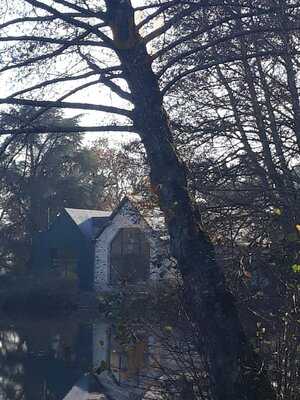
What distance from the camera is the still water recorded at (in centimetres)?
783

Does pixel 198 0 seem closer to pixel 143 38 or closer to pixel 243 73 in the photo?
pixel 143 38

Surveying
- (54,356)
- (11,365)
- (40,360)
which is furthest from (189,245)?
(54,356)

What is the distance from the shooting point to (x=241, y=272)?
680 centimetres

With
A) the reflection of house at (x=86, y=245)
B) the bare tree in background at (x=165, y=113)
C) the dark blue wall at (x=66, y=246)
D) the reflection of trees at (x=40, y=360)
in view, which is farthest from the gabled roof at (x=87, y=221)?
the bare tree in background at (x=165, y=113)

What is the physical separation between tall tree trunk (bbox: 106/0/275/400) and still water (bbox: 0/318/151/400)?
2.64ft

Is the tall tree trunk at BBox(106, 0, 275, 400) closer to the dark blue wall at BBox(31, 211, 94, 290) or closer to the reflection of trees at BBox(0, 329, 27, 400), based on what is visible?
the reflection of trees at BBox(0, 329, 27, 400)

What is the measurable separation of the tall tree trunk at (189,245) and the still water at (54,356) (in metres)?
0.81

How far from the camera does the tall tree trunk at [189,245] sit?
19.1 feet

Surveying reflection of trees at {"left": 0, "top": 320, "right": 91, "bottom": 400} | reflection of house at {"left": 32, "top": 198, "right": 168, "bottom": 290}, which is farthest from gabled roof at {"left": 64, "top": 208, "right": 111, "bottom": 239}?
reflection of trees at {"left": 0, "top": 320, "right": 91, "bottom": 400}

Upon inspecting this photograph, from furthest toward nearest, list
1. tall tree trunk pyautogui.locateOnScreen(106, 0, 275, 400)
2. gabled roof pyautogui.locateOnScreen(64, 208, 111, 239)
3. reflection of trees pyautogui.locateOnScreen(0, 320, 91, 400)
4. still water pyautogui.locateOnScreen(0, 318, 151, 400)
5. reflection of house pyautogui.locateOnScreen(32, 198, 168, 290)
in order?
gabled roof pyautogui.locateOnScreen(64, 208, 111, 239)
reflection of house pyautogui.locateOnScreen(32, 198, 168, 290)
reflection of trees pyautogui.locateOnScreen(0, 320, 91, 400)
still water pyautogui.locateOnScreen(0, 318, 151, 400)
tall tree trunk pyautogui.locateOnScreen(106, 0, 275, 400)

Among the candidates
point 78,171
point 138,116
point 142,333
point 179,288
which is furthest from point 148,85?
point 78,171

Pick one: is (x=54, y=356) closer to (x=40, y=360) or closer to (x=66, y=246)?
(x=40, y=360)

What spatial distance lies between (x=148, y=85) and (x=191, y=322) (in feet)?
7.91

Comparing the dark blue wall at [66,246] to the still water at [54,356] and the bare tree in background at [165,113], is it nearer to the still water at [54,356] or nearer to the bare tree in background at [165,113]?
the still water at [54,356]
